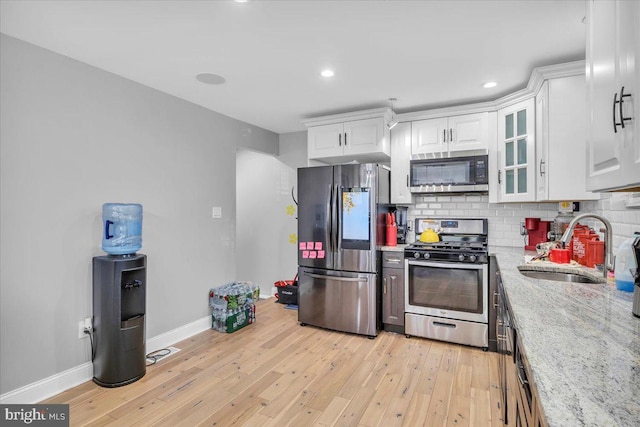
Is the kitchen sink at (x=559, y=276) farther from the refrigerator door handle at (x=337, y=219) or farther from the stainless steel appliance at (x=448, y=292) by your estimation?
the refrigerator door handle at (x=337, y=219)

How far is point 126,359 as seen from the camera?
2443 mm

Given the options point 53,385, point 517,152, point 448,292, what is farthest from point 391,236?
point 53,385

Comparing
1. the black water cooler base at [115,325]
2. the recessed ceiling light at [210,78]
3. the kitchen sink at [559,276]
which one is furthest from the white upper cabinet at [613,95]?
the black water cooler base at [115,325]

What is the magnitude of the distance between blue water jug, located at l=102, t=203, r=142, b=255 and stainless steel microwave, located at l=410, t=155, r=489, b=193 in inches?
108

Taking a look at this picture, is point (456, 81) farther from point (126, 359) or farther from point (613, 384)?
point (126, 359)

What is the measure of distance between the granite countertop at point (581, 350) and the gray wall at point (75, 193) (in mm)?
2844

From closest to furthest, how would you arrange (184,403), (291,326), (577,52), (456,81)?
1. (184,403)
2. (577,52)
3. (456,81)
4. (291,326)

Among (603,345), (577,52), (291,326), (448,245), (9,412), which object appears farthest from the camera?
(291,326)

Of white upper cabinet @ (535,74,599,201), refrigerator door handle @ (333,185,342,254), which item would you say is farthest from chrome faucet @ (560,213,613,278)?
refrigerator door handle @ (333,185,342,254)

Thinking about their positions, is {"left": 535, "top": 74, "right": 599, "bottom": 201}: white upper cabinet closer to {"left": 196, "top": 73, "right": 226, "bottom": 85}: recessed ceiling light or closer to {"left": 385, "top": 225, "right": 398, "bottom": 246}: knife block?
{"left": 385, "top": 225, "right": 398, "bottom": 246}: knife block

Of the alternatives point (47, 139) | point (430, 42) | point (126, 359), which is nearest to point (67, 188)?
point (47, 139)

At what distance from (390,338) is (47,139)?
3331 millimetres

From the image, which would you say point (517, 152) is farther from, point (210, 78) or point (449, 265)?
point (210, 78)

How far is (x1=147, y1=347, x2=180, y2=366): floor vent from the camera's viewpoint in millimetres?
2834
